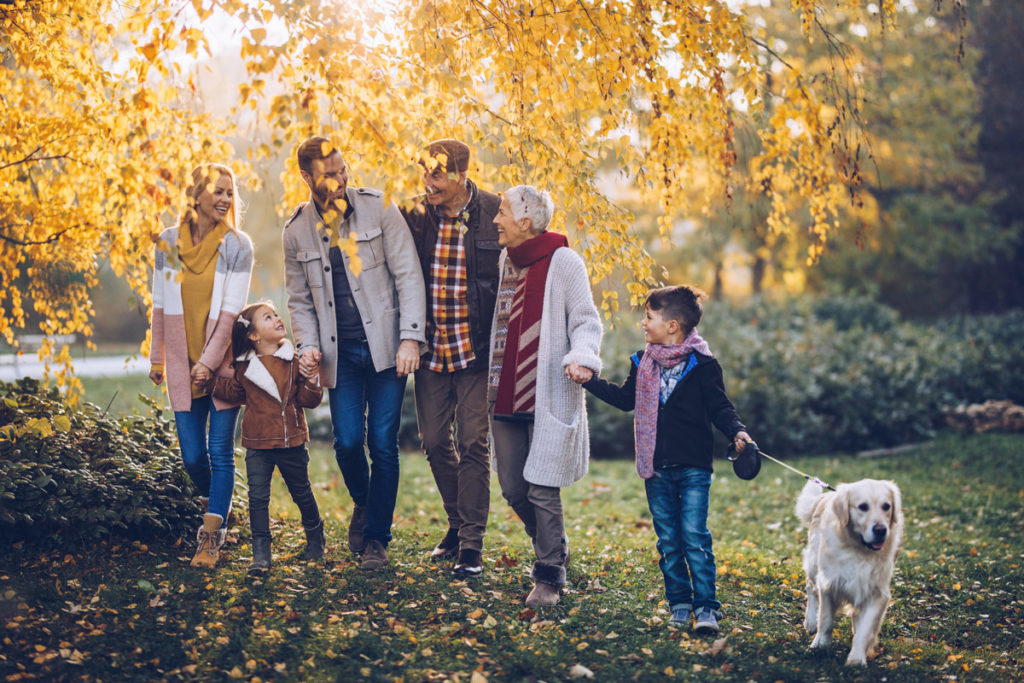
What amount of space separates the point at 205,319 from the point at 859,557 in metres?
3.38

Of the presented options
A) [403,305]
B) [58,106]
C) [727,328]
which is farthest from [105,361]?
[403,305]

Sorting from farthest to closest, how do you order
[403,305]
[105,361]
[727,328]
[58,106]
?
[105,361], [727,328], [58,106], [403,305]

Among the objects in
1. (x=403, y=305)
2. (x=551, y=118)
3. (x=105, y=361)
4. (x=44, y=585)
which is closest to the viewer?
(x=44, y=585)

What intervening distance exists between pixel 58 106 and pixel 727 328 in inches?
413

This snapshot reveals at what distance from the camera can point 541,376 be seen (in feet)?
14.0

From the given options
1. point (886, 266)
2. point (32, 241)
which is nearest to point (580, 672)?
point (32, 241)

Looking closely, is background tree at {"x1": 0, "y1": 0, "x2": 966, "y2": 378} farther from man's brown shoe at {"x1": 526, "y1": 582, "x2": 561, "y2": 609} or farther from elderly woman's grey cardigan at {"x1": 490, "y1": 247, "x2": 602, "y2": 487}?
man's brown shoe at {"x1": 526, "y1": 582, "x2": 561, "y2": 609}

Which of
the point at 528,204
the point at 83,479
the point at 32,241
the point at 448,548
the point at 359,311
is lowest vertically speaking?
the point at 448,548

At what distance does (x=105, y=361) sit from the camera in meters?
17.3

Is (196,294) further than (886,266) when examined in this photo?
No

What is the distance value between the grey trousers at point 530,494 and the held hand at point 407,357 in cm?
51

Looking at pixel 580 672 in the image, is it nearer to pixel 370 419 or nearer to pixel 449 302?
pixel 370 419

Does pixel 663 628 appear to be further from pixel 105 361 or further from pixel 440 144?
pixel 105 361

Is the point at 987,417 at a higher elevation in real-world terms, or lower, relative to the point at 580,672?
higher
